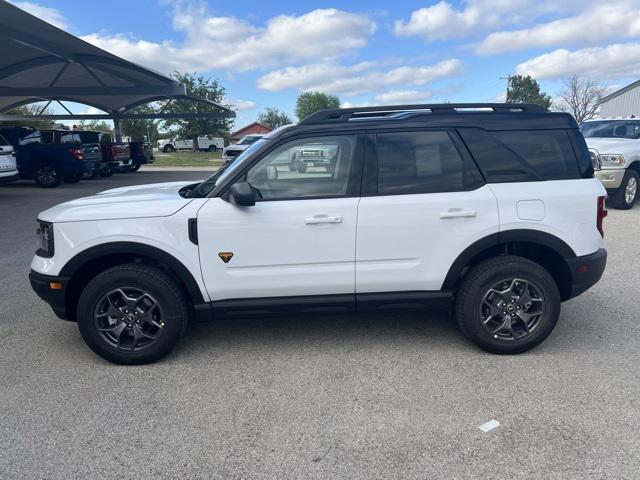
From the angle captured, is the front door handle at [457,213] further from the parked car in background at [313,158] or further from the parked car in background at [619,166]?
the parked car in background at [619,166]

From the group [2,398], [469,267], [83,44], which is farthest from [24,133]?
[469,267]

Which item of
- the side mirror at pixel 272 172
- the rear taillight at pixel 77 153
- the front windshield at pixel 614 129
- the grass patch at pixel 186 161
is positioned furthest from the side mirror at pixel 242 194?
the grass patch at pixel 186 161

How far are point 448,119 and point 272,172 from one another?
144cm

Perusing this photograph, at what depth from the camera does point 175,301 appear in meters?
3.60

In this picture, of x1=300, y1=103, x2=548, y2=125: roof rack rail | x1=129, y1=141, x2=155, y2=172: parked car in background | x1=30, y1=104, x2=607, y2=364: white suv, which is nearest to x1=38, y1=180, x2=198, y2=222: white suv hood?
x1=30, y1=104, x2=607, y2=364: white suv

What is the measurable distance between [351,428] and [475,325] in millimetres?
1403

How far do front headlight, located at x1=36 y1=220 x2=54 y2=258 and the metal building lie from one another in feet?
132

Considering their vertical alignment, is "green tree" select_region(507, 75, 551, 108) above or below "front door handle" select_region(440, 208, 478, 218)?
above

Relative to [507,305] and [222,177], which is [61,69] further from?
[507,305]

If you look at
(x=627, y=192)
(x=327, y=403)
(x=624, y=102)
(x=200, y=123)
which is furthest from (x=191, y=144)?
(x=327, y=403)

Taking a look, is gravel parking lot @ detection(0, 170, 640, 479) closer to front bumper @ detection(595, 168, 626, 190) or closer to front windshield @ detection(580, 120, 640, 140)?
front bumper @ detection(595, 168, 626, 190)

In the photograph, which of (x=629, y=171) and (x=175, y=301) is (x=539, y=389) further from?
(x=629, y=171)

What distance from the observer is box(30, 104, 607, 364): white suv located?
3.55 m

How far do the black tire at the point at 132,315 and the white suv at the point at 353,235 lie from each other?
0.03ft
